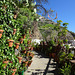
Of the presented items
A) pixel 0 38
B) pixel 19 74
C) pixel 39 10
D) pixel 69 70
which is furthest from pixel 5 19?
pixel 39 10

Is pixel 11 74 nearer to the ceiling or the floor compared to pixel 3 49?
nearer to the floor

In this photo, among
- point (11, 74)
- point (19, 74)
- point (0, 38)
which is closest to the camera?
point (0, 38)

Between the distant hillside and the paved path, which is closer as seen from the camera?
the paved path

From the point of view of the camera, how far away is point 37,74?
12.2 feet

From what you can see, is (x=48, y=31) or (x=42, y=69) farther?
(x=48, y=31)

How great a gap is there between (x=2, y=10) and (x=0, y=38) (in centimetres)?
58

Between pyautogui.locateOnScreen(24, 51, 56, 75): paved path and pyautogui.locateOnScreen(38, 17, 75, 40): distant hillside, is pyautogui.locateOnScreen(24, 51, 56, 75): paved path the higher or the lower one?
the lower one

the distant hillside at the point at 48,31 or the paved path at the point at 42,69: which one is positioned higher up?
the distant hillside at the point at 48,31

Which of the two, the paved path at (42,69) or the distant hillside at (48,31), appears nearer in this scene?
the paved path at (42,69)

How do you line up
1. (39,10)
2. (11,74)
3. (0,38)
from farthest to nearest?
(39,10) → (11,74) → (0,38)

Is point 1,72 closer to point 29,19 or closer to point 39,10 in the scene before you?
point 29,19

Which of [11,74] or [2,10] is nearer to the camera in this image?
[2,10]

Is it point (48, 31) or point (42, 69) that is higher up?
point (48, 31)

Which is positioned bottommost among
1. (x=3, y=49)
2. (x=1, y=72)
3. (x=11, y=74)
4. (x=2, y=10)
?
(x=11, y=74)
